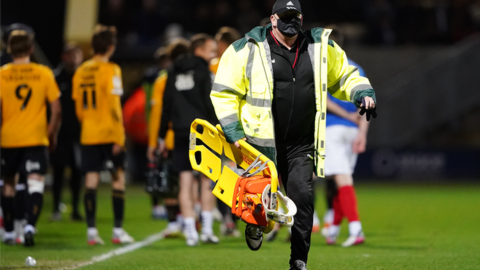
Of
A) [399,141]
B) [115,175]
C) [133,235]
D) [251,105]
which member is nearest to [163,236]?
[133,235]

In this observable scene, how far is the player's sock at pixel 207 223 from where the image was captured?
9180 mm

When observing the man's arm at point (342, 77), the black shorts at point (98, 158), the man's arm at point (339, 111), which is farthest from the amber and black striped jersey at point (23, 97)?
the man's arm at point (342, 77)

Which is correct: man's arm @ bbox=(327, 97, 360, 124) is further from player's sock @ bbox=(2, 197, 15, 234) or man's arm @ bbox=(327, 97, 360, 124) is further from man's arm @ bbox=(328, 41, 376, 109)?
player's sock @ bbox=(2, 197, 15, 234)

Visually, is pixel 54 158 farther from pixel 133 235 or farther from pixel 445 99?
pixel 445 99

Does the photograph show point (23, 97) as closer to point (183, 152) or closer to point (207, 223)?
point (183, 152)

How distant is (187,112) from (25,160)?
193cm

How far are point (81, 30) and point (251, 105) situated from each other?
11723 millimetres

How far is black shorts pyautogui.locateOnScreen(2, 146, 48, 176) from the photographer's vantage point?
350 inches

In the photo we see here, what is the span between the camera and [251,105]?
610cm

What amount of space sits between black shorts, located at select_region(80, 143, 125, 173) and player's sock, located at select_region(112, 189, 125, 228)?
34 cm

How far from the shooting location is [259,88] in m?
6.06

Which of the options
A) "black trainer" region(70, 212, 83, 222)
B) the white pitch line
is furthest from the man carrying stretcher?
"black trainer" region(70, 212, 83, 222)

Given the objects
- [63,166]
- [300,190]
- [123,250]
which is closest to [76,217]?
[63,166]

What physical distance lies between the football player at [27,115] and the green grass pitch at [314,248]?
0.84 m
